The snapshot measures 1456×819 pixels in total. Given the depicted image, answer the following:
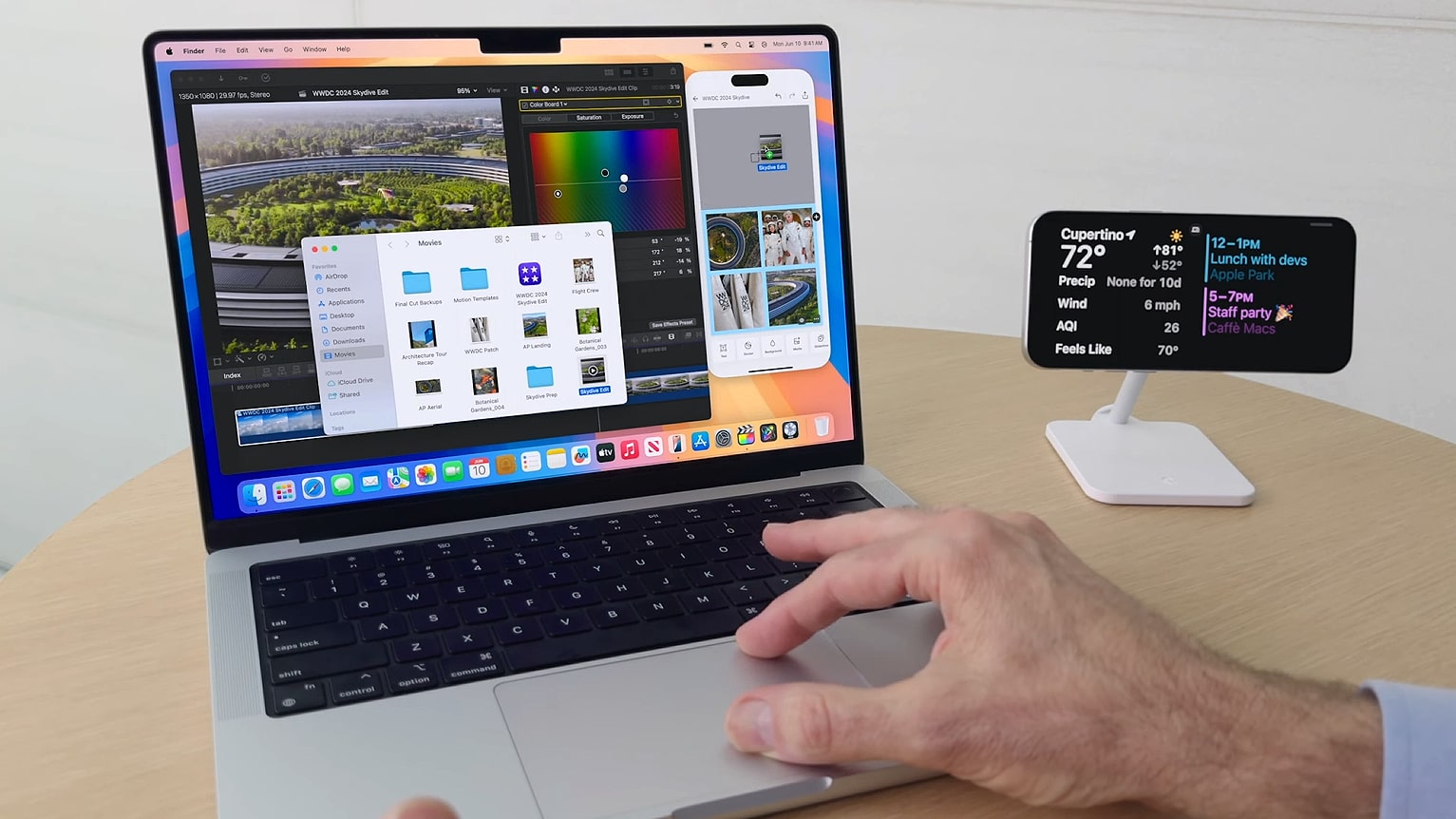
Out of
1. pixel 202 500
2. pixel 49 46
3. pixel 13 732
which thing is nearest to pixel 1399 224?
pixel 202 500

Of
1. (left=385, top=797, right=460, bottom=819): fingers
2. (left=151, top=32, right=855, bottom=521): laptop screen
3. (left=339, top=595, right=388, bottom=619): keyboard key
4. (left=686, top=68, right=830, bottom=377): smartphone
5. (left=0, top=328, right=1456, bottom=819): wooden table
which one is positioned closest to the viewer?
(left=385, top=797, right=460, bottom=819): fingers

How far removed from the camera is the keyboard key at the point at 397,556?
0.82 m

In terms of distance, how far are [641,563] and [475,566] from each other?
0.39 feet

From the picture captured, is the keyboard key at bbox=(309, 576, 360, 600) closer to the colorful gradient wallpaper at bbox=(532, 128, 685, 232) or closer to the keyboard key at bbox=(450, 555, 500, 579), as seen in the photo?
the keyboard key at bbox=(450, 555, 500, 579)

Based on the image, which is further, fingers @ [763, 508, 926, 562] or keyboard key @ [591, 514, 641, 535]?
keyboard key @ [591, 514, 641, 535]

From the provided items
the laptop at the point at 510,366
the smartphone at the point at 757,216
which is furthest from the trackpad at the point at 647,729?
the smartphone at the point at 757,216

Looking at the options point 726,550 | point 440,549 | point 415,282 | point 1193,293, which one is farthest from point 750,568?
point 1193,293

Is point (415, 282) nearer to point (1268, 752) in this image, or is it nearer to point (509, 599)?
point (509, 599)

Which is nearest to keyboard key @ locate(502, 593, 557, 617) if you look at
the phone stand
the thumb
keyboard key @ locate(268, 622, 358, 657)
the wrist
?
keyboard key @ locate(268, 622, 358, 657)

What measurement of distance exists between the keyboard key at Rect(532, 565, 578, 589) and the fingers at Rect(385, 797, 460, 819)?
279 mm

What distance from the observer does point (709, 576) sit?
0.81m

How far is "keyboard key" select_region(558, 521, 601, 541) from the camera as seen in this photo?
864 mm

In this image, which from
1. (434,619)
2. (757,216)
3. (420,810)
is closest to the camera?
(420,810)

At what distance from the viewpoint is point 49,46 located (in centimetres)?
240
